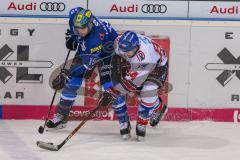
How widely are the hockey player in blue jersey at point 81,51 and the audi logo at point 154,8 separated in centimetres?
49

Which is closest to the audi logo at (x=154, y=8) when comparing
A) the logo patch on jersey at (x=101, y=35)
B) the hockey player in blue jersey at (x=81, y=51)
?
the hockey player in blue jersey at (x=81, y=51)

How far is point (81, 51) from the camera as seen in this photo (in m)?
5.32

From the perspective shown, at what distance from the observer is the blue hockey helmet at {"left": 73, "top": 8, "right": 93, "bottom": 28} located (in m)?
4.98

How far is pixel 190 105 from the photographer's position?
5.72 m

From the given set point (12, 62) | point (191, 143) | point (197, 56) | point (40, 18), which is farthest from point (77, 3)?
point (191, 143)

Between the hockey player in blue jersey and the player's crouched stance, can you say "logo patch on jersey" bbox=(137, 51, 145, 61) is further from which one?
the hockey player in blue jersey

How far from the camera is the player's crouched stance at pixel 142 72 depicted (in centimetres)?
487

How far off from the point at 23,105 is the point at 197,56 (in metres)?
1.62

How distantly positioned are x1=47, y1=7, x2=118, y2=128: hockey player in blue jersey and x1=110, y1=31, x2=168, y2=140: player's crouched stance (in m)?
0.15

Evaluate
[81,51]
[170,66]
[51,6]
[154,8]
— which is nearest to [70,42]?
[81,51]

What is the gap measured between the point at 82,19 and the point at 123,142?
1028 mm

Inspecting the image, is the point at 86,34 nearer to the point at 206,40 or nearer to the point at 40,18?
the point at 40,18

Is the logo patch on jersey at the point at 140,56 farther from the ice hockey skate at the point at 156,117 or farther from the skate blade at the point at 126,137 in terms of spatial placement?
the ice hockey skate at the point at 156,117

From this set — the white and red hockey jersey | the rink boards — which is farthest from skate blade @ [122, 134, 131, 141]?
the rink boards
